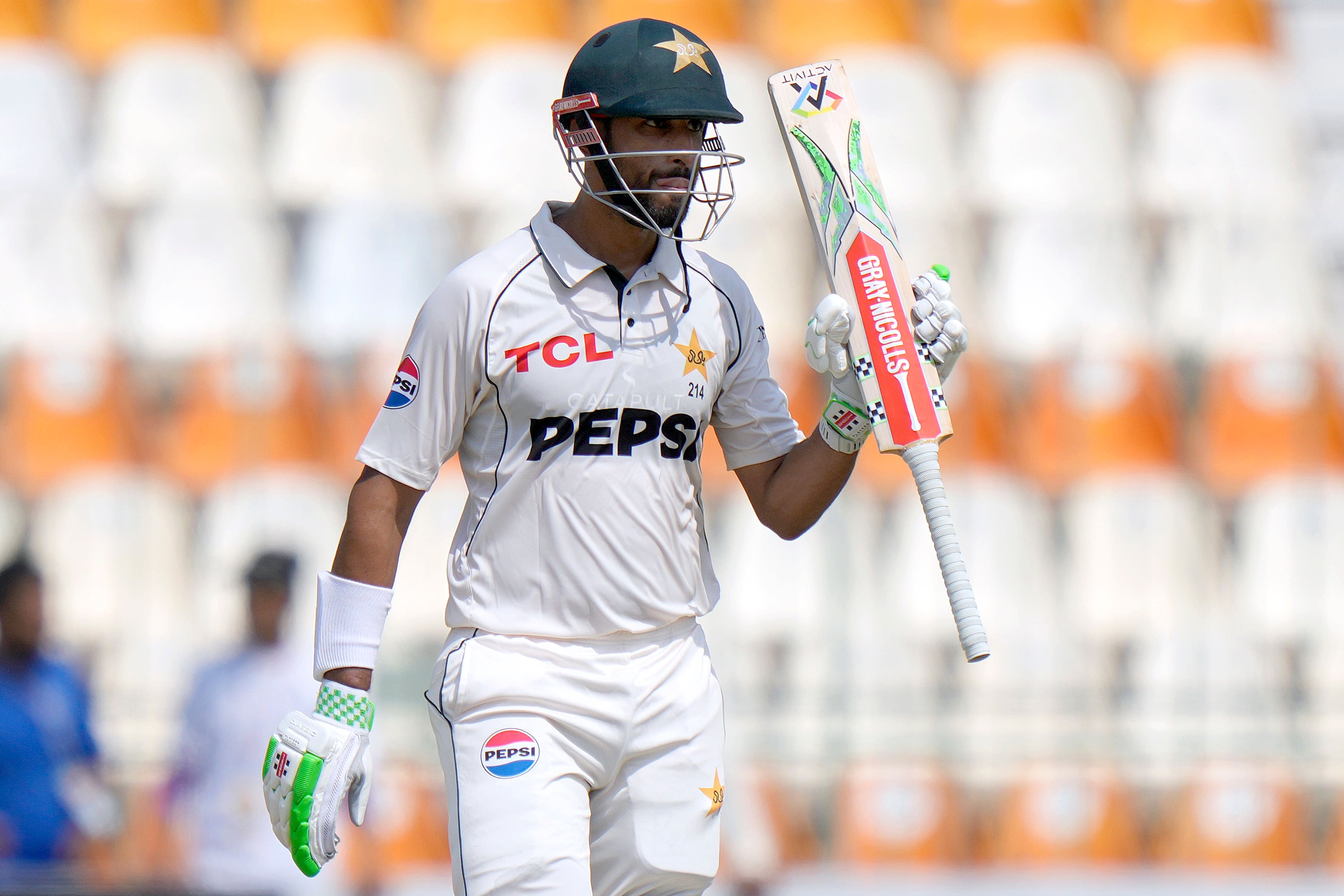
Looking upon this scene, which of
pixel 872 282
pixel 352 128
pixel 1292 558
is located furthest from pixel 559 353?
pixel 352 128

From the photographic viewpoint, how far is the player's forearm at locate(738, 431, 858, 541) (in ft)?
7.99

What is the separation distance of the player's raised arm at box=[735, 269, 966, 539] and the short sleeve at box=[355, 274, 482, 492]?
1.69 feet

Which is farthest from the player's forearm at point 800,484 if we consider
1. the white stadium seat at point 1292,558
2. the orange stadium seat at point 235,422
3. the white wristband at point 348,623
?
the orange stadium seat at point 235,422

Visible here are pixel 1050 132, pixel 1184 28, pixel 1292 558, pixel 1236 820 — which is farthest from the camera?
pixel 1184 28

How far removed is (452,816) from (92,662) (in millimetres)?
4025

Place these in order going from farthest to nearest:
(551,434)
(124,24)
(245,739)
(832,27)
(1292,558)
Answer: (832,27)
(124,24)
(1292,558)
(245,739)
(551,434)

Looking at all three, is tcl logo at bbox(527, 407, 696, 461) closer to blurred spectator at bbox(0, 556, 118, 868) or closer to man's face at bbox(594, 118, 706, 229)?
man's face at bbox(594, 118, 706, 229)

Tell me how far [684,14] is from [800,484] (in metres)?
7.44

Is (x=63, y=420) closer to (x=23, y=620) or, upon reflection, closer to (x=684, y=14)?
(x=23, y=620)

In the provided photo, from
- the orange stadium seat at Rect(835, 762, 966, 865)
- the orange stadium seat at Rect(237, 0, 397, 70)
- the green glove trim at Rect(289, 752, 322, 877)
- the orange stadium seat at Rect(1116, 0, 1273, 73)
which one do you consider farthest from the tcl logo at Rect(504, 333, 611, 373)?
the orange stadium seat at Rect(1116, 0, 1273, 73)

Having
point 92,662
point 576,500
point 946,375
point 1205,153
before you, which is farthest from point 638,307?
point 1205,153

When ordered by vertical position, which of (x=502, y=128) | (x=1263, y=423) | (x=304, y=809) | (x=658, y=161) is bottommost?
(x=304, y=809)

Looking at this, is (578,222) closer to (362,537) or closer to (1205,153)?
(362,537)

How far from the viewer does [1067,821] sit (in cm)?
566
